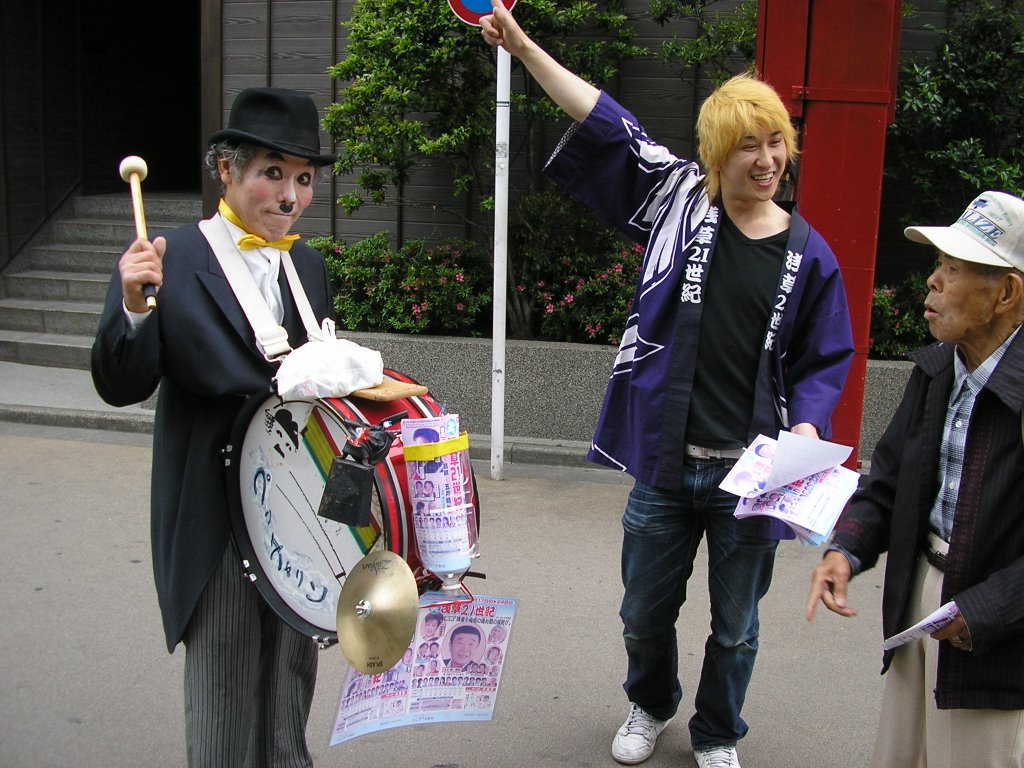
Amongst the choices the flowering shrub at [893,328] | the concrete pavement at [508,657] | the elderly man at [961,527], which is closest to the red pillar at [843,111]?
the flowering shrub at [893,328]

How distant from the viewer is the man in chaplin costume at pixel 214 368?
2.36 m

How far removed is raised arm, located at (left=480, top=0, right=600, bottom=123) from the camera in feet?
9.73

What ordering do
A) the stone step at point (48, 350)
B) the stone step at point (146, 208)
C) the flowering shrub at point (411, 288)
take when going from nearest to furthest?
the flowering shrub at point (411, 288)
the stone step at point (48, 350)
the stone step at point (146, 208)

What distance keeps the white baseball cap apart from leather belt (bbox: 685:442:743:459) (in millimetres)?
859

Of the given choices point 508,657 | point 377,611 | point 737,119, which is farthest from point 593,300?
point 377,611

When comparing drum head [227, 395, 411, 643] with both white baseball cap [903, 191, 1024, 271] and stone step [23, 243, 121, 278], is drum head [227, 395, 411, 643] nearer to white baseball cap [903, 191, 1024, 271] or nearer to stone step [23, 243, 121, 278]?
white baseball cap [903, 191, 1024, 271]

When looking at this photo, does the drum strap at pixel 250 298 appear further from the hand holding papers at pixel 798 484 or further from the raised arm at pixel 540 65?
the hand holding papers at pixel 798 484

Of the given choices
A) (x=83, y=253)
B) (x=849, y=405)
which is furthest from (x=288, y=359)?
(x=83, y=253)

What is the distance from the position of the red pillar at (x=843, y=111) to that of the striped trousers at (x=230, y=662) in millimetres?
3781

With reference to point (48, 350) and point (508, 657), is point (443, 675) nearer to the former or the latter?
point (508, 657)

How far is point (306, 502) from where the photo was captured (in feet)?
7.95

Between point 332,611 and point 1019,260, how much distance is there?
5.28ft

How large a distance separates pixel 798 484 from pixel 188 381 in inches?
55.5

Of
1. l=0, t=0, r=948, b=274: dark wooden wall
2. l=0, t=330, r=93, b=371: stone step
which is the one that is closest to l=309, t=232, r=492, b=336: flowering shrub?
l=0, t=0, r=948, b=274: dark wooden wall
